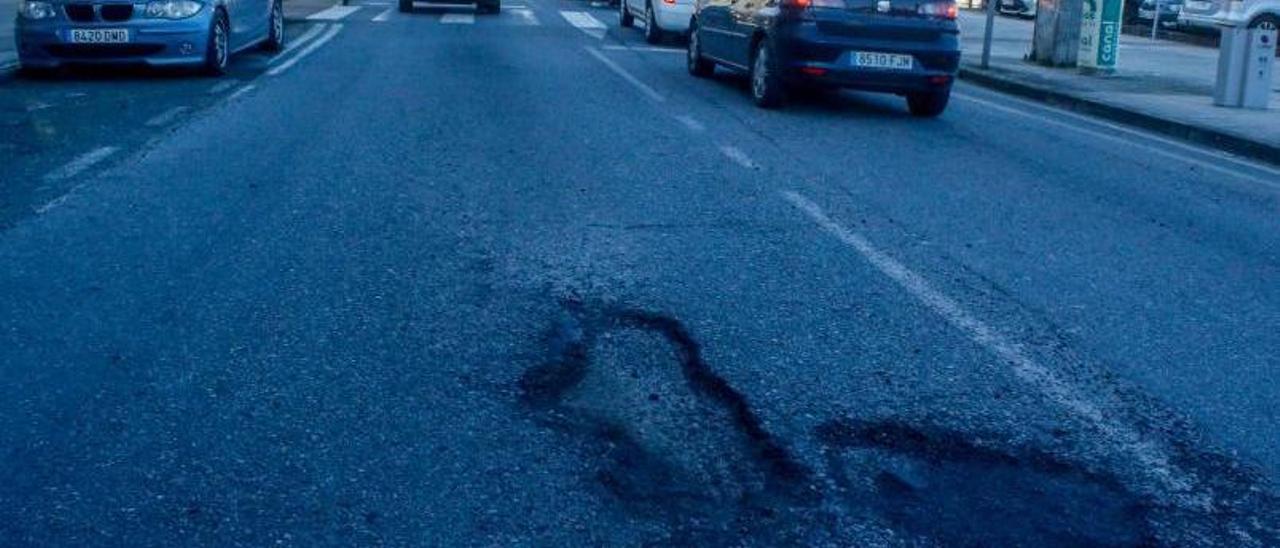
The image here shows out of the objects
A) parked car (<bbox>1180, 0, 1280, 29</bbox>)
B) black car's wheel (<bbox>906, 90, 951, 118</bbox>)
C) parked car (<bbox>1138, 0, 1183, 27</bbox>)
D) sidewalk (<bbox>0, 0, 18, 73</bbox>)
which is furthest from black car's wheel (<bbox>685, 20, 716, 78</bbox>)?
parked car (<bbox>1138, 0, 1183, 27</bbox>)

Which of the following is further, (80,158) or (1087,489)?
(80,158)

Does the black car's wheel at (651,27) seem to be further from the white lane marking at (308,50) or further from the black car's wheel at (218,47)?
the black car's wheel at (218,47)

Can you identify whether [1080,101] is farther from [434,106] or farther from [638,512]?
[638,512]

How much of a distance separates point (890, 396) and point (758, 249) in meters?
2.37

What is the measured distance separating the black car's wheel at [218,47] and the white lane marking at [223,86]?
0.31m

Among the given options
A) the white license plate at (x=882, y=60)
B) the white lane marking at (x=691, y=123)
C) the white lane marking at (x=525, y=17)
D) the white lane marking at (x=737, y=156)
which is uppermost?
the white license plate at (x=882, y=60)

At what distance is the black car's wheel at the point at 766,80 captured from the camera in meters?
13.6

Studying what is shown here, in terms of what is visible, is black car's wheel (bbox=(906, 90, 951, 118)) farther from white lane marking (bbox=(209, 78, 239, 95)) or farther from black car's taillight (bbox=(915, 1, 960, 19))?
white lane marking (bbox=(209, 78, 239, 95))

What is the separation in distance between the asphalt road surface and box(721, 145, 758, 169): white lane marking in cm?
6

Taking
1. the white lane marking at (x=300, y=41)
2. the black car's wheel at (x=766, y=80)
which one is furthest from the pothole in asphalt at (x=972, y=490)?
the white lane marking at (x=300, y=41)

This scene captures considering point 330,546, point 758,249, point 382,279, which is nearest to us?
point 330,546

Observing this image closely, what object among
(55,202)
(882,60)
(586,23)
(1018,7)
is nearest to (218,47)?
(882,60)

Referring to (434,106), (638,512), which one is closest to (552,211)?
(638,512)

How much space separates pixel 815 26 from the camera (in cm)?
1315
